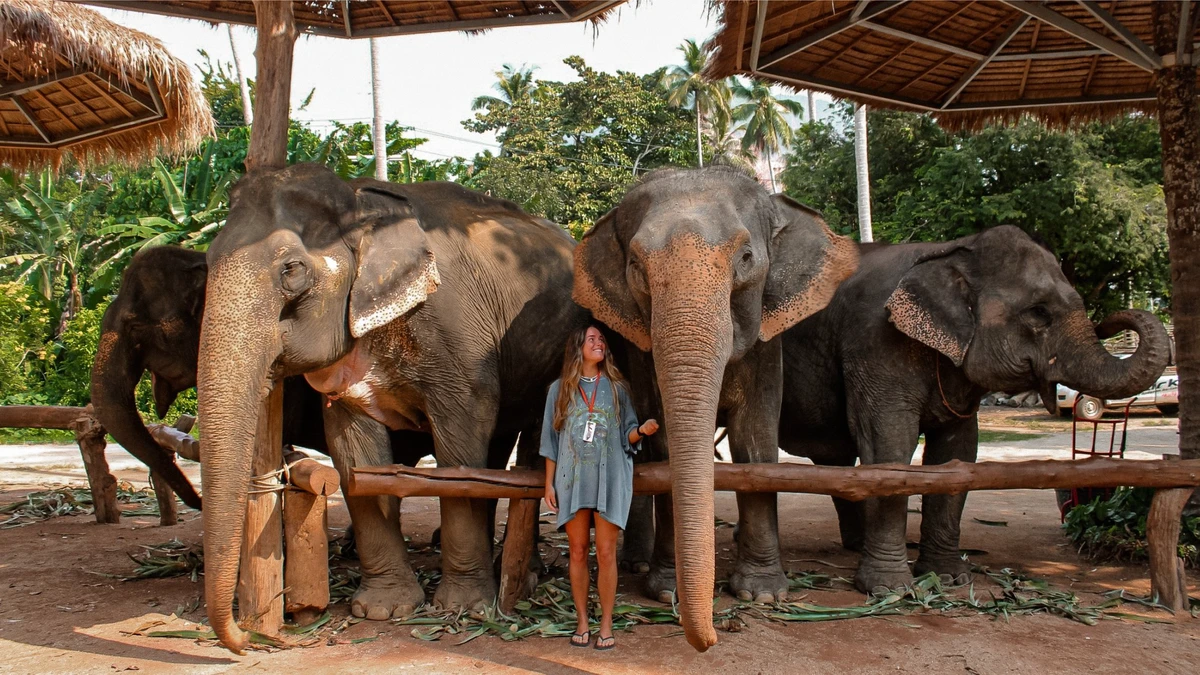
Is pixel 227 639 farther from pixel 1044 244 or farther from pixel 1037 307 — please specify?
pixel 1044 244

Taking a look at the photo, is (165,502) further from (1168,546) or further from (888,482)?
(1168,546)

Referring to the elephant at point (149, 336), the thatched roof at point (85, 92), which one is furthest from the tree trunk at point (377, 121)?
the elephant at point (149, 336)

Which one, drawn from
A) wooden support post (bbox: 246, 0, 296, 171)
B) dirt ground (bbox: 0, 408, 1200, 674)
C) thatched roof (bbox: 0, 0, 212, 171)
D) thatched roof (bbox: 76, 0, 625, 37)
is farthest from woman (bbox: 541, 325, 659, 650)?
thatched roof (bbox: 0, 0, 212, 171)

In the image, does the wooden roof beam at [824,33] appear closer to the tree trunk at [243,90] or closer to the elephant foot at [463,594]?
the elephant foot at [463,594]

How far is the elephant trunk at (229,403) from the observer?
420 centimetres

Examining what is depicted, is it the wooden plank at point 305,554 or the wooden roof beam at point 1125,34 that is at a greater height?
the wooden roof beam at point 1125,34

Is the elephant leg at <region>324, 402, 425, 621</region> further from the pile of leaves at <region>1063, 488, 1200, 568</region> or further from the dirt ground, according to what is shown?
the pile of leaves at <region>1063, 488, 1200, 568</region>

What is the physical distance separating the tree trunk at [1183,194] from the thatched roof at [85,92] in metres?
7.15

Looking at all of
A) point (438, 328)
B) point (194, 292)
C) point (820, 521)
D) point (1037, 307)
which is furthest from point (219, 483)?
point (820, 521)

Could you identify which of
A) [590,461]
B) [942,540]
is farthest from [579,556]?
[942,540]

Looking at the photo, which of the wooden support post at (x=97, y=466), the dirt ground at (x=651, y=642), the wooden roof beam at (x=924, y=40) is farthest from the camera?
the wooden support post at (x=97, y=466)

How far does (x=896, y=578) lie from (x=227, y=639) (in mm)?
3580

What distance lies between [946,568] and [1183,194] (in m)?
2.77

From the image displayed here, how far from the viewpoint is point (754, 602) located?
5.47 metres
